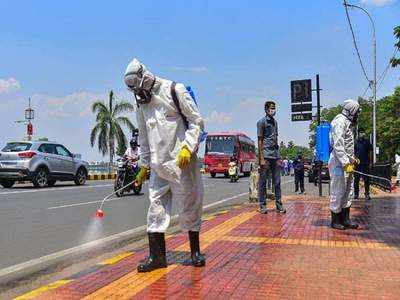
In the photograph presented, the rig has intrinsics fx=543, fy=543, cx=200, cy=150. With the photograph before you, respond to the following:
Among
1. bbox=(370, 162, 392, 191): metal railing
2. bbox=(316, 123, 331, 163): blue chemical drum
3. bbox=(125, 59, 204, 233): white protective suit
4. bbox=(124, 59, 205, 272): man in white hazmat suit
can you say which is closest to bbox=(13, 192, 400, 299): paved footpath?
bbox=(124, 59, 205, 272): man in white hazmat suit

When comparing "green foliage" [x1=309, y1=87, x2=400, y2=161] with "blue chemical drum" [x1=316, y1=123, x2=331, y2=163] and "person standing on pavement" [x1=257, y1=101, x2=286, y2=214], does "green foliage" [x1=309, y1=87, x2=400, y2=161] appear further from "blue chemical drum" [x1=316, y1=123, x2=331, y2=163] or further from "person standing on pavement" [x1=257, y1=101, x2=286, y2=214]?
"person standing on pavement" [x1=257, y1=101, x2=286, y2=214]

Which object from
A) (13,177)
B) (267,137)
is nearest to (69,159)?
(13,177)

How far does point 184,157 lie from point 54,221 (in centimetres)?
590

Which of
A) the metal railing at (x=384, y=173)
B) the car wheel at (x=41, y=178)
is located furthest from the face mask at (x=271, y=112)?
the car wheel at (x=41, y=178)

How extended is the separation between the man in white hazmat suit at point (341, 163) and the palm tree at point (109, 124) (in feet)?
137

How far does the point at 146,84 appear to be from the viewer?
541 centimetres

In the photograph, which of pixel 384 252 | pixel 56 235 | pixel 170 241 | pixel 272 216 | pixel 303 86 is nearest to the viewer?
pixel 384 252

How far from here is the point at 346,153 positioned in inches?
322

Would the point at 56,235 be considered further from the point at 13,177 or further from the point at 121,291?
the point at 13,177

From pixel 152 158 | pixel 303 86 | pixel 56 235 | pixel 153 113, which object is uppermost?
pixel 303 86

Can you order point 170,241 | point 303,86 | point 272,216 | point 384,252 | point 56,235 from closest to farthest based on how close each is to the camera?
point 384,252, point 170,241, point 56,235, point 272,216, point 303,86

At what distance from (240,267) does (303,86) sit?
12.2 metres

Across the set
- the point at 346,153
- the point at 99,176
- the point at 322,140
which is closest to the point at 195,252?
the point at 346,153

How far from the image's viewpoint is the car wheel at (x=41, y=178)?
66.6 feet
